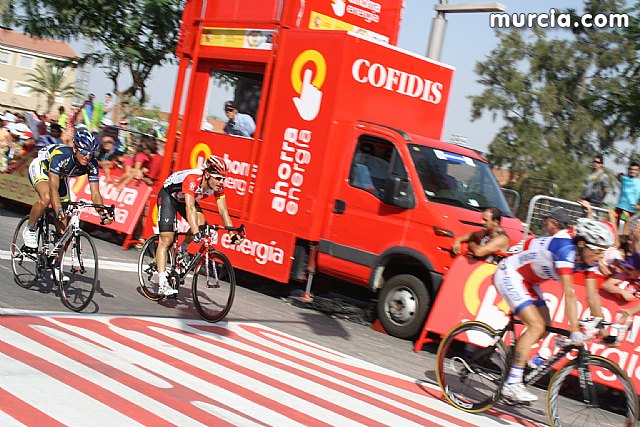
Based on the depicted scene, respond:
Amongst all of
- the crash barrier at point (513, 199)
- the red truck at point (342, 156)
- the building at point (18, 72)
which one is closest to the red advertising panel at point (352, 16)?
the red truck at point (342, 156)

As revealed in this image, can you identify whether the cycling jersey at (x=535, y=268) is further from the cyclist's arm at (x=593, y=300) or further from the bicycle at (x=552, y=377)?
the bicycle at (x=552, y=377)

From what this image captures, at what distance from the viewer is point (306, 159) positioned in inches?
478

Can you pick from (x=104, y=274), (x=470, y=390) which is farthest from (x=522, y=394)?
(x=104, y=274)

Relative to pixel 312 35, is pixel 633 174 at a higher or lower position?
lower

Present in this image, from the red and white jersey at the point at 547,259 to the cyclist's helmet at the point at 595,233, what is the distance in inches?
6.9

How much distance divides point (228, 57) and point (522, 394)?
831cm

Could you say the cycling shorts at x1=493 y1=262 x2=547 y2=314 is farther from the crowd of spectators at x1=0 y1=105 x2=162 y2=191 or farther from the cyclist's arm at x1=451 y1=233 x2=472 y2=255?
the crowd of spectators at x1=0 y1=105 x2=162 y2=191

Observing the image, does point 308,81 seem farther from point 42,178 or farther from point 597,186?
point 597,186

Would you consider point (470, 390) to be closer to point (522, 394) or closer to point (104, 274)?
point (522, 394)

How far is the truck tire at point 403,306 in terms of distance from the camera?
34.8 ft

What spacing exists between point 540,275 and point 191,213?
13.4ft

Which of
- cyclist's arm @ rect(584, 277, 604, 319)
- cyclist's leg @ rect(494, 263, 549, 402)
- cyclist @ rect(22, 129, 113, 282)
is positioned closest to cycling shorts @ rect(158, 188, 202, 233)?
cyclist @ rect(22, 129, 113, 282)

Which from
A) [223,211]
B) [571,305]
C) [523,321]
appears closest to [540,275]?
[523,321]

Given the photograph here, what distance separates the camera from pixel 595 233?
6.78 meters
